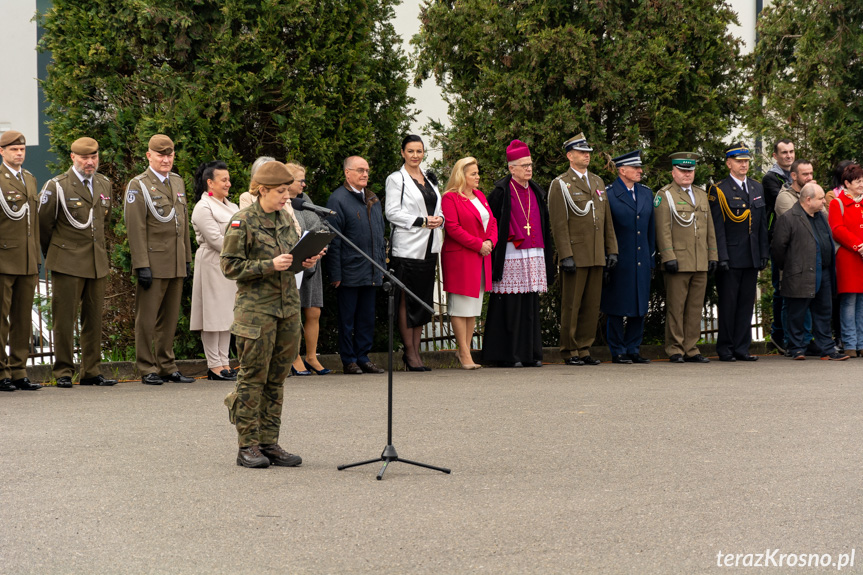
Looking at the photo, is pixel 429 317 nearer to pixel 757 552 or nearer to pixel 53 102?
pixel 53 102

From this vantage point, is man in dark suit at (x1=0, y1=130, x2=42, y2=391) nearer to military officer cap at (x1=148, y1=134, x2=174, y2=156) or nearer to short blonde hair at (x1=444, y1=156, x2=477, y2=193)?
military officer cap at (x1=148, y1=134, x2=174, y2=156)

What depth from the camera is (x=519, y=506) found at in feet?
18.8

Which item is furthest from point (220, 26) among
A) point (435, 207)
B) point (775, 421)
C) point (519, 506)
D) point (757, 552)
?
point (757, 552)

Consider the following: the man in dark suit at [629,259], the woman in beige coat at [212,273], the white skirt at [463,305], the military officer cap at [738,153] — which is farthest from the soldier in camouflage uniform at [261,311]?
the military officer cap at [738,153]

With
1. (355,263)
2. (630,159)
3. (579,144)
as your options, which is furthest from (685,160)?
(355,263)

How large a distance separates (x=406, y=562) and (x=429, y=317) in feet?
25.3

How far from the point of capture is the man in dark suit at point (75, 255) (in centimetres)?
1058

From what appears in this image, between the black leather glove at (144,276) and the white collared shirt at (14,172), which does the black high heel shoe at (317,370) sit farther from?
the white collared shirt at (14,172)

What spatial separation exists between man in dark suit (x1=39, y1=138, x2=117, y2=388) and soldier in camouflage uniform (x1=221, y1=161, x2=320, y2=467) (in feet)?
13.8

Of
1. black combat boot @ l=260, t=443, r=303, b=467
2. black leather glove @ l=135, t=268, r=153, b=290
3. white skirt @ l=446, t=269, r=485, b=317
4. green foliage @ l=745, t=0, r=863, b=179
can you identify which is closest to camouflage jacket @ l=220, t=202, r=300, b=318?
black combat boot @ l=260, t=443, r=303, b=467

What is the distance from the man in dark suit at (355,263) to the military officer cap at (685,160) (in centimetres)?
368

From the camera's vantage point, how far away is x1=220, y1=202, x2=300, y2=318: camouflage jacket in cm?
681

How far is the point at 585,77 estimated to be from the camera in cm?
1358

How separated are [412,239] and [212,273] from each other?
219 cm
